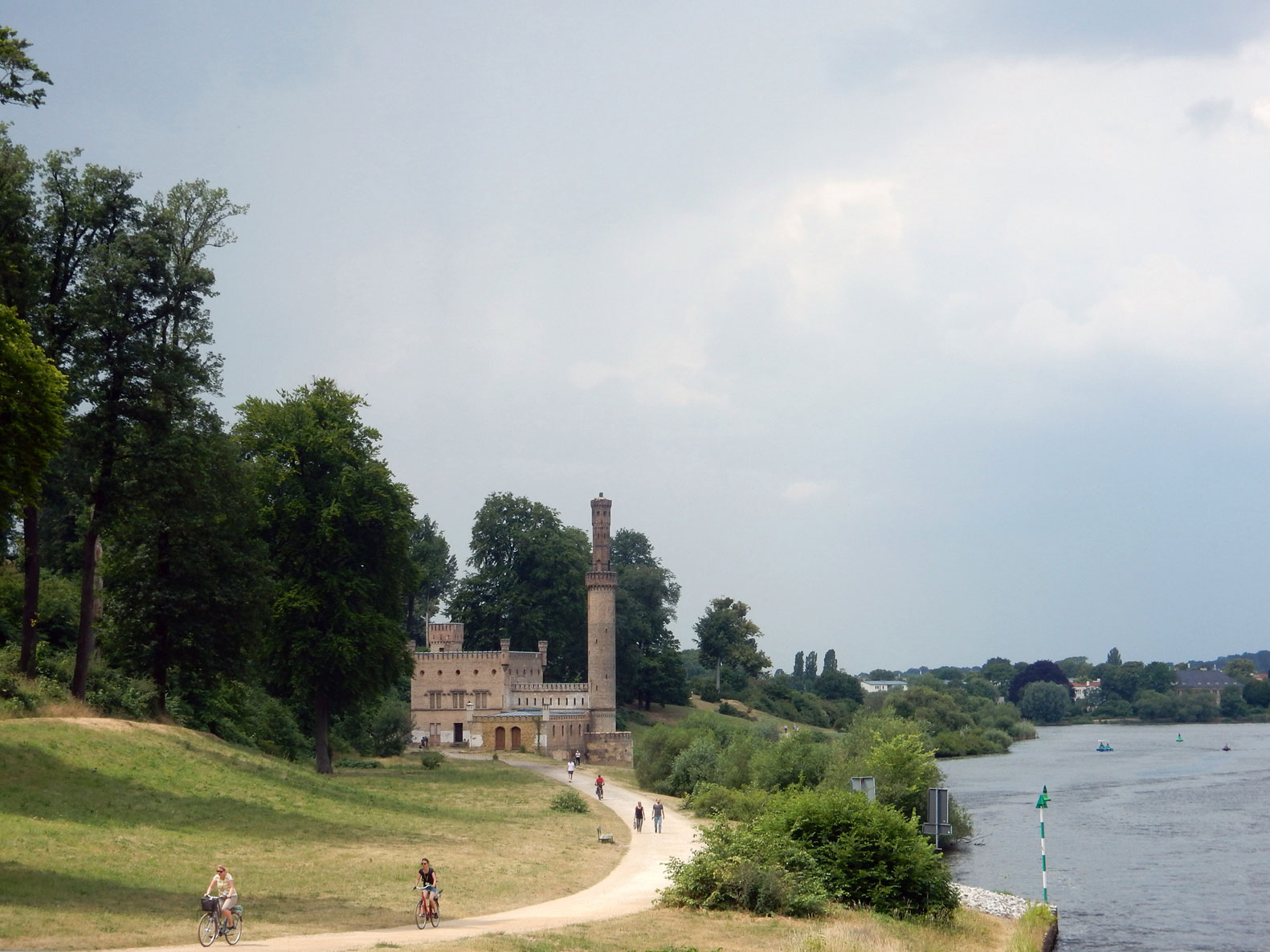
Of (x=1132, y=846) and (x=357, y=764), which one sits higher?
(x=357, y=764)

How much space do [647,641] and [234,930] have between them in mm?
78188

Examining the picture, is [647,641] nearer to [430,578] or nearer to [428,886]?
[430,578]

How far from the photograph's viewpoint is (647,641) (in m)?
96.3

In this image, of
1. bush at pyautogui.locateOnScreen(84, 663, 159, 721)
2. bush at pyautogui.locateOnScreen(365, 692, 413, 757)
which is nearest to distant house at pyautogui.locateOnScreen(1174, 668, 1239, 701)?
bush at pyautogui.locateOnScreen(365, 692, 413, 757)

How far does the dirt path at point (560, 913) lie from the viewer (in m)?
18.7

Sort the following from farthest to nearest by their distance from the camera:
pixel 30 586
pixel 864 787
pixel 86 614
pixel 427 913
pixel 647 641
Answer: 1. pixel 647 641
2. pixel 86 614
3. pixel 30 586
4. pixel 864 787
5. pixel 427 913

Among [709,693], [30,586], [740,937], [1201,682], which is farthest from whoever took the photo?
[1201,682]

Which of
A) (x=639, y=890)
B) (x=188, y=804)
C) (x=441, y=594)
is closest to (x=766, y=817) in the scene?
(x=639, y=890)

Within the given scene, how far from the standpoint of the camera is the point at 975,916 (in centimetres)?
2969

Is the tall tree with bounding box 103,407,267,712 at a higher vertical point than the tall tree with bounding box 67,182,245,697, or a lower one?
lower

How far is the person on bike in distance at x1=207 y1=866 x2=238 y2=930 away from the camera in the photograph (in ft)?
60.5

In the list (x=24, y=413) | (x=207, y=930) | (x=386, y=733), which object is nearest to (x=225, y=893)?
(x=207, y=930)

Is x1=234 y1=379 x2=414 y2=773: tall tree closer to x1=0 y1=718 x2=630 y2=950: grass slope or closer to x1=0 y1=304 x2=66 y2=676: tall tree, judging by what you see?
x1=0 y1=718 x2=630 y2=950: grass slope

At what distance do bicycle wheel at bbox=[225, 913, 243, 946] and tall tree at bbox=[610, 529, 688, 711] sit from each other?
7223 centimetres
